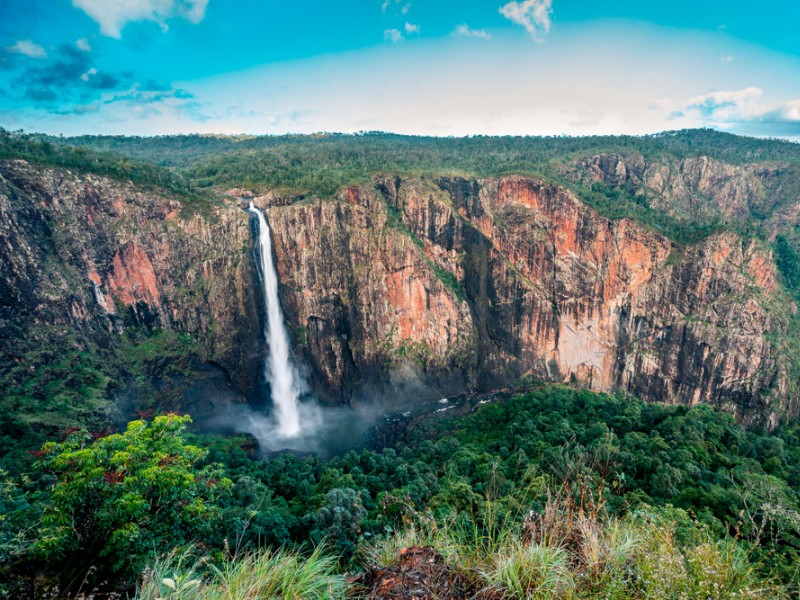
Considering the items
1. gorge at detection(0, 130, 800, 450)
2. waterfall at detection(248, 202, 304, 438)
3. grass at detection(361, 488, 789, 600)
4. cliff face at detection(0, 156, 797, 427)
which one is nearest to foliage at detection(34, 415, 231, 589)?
grass at detection(361, 488, 789, 600)

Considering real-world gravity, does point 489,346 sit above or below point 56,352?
below

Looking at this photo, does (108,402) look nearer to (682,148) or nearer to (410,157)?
(410,157)

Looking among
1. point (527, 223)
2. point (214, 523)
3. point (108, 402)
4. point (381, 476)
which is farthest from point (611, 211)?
point (108, 402)

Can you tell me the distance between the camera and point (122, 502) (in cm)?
621

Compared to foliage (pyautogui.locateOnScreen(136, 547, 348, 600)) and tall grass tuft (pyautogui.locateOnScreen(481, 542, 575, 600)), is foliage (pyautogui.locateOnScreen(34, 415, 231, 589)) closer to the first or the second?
foliage (pyautogui.locateOnScreen(136, 547, 348, 600))

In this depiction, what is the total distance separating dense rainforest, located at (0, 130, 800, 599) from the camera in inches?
147

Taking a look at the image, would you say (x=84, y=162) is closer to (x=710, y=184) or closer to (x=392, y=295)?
(x=392, y=295)

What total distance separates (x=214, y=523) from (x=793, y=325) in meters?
47.5

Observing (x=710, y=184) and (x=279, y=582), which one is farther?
(x=710, y=184)

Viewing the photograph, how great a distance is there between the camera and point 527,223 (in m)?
39.6

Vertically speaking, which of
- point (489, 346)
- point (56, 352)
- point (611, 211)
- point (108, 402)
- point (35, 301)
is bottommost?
point (489, 346)

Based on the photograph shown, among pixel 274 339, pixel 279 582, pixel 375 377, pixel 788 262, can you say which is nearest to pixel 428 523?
pixel 279 582

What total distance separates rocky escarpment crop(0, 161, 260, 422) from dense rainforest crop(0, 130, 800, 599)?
0.43ft

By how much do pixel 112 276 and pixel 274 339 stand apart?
39.5 feet
